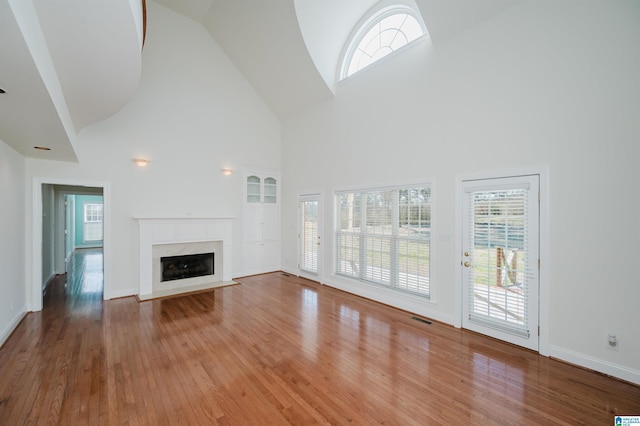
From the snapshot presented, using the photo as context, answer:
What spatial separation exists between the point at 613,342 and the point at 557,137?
2.06 meters

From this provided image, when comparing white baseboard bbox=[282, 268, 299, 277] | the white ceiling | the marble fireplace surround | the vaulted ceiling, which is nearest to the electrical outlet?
the vaulted ceiling

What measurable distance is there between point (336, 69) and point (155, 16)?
3.64 meters

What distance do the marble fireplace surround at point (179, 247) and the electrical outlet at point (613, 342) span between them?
18.6 feet

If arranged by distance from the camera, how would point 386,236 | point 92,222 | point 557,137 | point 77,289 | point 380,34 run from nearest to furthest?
point 557,137
point 386,236
point 380,34
point 77,289
point 92,222

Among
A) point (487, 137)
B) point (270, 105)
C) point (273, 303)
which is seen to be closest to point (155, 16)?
point (270, 105)

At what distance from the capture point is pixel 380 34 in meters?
4.77

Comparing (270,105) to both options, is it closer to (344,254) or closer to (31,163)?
(344,254)

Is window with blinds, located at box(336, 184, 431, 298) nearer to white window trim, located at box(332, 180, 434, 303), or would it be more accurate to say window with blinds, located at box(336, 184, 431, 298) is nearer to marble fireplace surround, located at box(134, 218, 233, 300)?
white window trim, located at box(332, 180, 434, 303)

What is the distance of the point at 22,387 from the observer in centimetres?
238

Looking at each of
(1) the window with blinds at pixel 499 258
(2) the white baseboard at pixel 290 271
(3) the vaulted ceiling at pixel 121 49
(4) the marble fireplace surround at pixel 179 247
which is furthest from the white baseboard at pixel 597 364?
(4) the marble fireplace surround at pixel 179 247

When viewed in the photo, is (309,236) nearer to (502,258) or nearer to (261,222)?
(261,222)

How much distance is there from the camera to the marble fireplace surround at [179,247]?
498cm
